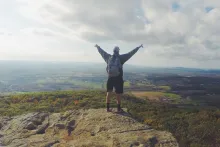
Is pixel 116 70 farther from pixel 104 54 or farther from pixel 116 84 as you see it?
pixel 104 54

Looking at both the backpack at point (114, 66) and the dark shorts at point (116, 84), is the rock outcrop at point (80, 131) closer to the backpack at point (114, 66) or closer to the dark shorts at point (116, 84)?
the dark shorts at point (116, 84)

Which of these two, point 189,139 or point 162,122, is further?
point 162,122

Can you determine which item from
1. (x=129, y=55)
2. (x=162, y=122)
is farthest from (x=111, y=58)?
(x=162, y=122)

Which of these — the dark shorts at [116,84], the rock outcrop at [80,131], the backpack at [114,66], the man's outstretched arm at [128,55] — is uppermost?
the man's outstretched arm at [128,55]

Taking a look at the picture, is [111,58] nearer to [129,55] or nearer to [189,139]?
[129,55]

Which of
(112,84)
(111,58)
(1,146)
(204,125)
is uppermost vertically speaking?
(111,58)

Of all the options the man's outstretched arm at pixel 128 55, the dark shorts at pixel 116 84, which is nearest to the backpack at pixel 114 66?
the dark shorts at pixel 116 84
